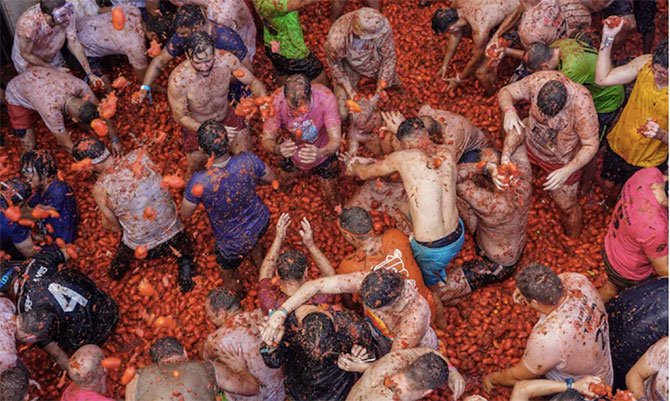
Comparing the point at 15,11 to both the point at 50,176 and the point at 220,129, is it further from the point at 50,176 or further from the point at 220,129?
the point at 220,129

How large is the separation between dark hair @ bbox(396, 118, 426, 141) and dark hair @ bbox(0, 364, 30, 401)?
354 centimetres

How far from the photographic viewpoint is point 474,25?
7.67 meters

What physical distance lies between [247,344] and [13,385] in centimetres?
171

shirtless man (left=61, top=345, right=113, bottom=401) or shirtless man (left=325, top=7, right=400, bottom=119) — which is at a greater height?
shirtless man (left=325, top=7, right=400, bottom=119)

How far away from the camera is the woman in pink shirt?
5.27 metres

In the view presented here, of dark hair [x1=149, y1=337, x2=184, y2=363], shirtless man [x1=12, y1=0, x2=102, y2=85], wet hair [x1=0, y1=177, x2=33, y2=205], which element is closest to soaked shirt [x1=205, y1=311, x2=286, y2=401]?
dark hair [x1=149, y1=337, x2=184, y2=363]

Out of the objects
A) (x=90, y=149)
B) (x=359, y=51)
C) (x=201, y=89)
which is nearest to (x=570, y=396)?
(x=359, y=51)

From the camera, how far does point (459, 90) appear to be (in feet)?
26.9

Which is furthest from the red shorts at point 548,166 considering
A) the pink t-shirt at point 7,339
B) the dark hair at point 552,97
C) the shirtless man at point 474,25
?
the pink t-shirt at point 7,339

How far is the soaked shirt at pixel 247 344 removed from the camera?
518 cm

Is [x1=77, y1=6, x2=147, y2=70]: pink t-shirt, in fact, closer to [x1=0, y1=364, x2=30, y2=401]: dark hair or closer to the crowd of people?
the crowd of people

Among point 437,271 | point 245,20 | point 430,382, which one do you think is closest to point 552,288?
point 430,382

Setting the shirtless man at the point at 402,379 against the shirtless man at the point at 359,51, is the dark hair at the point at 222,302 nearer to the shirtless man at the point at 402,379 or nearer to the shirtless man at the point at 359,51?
the shirtless man at the point at 402,379

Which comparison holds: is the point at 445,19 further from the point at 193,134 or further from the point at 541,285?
the point at 541,285
